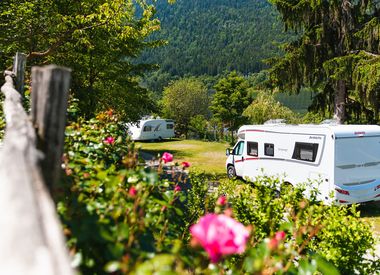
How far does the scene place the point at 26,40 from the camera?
10453 millimetres

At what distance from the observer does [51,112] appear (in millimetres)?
1467

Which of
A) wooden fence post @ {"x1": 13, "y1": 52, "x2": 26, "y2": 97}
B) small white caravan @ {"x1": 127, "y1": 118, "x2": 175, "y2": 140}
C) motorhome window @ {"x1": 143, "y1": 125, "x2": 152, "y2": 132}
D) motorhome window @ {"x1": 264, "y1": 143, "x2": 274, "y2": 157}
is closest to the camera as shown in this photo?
wooden fence post @ {"x1": 13, "y1": 52, "x2": 26, "y2": 97}

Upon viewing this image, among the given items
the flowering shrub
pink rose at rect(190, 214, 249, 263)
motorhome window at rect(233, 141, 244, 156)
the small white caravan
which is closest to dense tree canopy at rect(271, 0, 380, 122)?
motorhome window at rect(233, 141, 244, 156)

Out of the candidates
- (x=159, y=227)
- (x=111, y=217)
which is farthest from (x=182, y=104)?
(x=111, y=217)

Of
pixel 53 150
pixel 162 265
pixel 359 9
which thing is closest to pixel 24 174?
pixel 53 150

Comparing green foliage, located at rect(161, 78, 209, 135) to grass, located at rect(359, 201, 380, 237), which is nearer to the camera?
grass, located at rect(359, 201, 380, 237)

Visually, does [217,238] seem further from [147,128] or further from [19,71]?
[147,128]

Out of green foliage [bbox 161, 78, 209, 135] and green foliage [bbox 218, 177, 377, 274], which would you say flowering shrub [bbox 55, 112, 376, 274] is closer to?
green foliage [bbox 218, 177, 377, 274]


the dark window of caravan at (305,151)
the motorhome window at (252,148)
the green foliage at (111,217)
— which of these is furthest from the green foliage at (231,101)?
the green foliage at (111,217)

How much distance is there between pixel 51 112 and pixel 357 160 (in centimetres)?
1007

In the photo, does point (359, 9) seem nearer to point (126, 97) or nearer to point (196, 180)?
point (126, 97)

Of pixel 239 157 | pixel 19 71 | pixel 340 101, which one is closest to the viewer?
pixel 19 71

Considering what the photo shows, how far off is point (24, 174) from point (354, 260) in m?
3.70

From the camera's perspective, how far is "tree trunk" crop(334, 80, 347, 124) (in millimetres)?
16406
